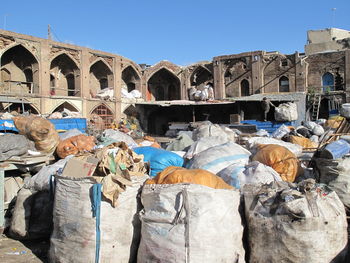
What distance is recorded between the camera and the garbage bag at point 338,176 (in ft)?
11.9

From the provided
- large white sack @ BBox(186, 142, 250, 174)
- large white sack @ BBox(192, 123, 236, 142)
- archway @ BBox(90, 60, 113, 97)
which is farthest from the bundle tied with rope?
archway @ BBox(90, 60, 113, 97)

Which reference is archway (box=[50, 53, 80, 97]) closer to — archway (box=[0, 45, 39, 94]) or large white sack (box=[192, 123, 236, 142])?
archway (box=[0, 45, 39, 94])

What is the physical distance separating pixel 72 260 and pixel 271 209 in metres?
1.99

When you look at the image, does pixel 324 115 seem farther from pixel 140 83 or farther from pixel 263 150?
pixel 263 150

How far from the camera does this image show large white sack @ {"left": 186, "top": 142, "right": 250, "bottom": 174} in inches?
173

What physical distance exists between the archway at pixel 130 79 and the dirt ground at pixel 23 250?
21.3 m

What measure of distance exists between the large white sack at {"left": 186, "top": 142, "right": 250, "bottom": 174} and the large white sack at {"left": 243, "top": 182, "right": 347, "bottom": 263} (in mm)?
1248

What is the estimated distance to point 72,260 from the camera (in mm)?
3357

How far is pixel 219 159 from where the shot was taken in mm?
4469

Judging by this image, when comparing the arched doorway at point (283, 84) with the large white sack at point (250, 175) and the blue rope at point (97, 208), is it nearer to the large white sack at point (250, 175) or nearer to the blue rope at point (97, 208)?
the large white sack at point (250, 175)

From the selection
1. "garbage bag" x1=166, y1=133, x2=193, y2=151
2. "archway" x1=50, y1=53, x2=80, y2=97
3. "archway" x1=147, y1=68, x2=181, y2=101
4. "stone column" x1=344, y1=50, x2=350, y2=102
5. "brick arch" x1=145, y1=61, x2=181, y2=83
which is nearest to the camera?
"garbage bag" x1=166, y1=133, x2=193, y2=151

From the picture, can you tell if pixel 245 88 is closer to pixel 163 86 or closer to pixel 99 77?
pixel 163 86

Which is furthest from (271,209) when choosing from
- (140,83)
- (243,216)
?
(140,83)

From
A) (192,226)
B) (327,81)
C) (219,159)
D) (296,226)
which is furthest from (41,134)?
(327,81)
